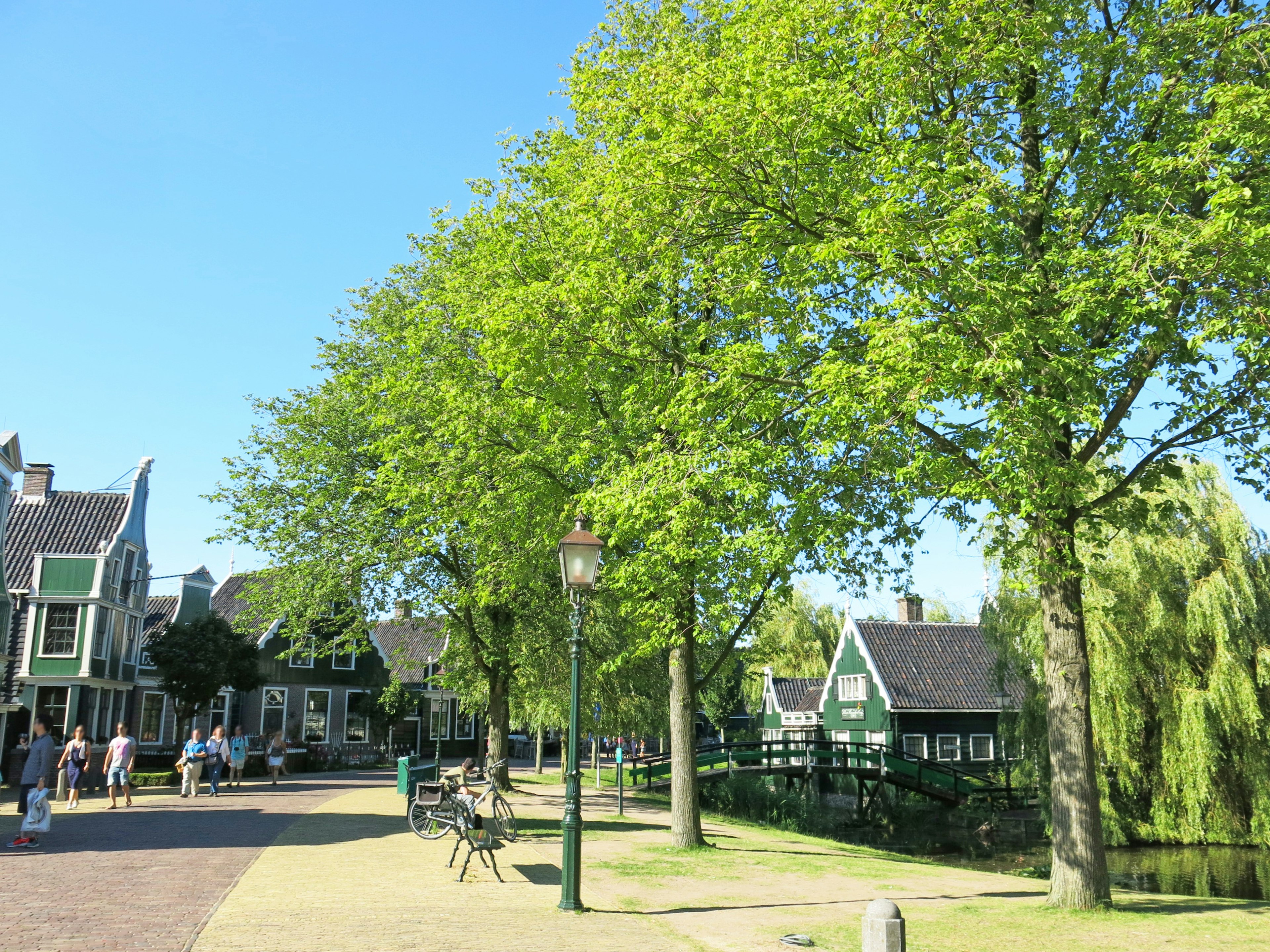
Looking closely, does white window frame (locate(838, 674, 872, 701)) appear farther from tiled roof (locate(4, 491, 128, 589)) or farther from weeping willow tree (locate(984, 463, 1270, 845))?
tiled roof (locate(4, 491, 128, 589))

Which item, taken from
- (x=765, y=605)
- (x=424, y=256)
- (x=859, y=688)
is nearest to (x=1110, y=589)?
(x=765, y=605)

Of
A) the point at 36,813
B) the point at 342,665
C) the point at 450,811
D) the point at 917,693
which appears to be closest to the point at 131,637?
the point at 342,665

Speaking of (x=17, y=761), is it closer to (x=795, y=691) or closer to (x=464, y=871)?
(x=464, y=871)

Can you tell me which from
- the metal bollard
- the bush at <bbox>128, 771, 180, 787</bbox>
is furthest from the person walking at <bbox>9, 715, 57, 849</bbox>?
the bush at <bbox>128, 771, 180, 787</bbox>

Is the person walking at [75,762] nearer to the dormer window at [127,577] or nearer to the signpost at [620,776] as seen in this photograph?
the signpost at [620,776]

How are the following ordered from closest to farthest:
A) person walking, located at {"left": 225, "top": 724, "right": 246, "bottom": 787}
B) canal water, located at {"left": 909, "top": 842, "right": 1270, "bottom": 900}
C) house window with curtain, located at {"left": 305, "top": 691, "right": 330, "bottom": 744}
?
canal water, located at {"left": 909, "top": 842, "right": 1270, "bottom": 900}
person walking, located at {"left": 225, "top": 724, "right": 246, "bottom": 787}
house window with curtain, located at {"left": 305, "top": 691, "right": 330, "bottom": 744}

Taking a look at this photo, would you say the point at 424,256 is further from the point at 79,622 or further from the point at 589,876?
the point at 79,622

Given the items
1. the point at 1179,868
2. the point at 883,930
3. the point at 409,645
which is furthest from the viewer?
the point at 409,645

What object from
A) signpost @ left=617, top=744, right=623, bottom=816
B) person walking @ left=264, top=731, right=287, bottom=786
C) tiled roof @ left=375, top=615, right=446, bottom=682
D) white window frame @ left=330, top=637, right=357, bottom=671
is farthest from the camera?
tiled roof @ left=375, top=615, right=446, bottom=682

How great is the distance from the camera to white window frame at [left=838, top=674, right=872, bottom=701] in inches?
1779

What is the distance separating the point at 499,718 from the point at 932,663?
2423 centimetres

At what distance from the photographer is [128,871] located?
494 inches

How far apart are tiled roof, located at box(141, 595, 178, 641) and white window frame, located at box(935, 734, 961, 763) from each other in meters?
33.7

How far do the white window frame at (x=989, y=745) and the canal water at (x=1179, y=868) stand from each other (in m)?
18.1
